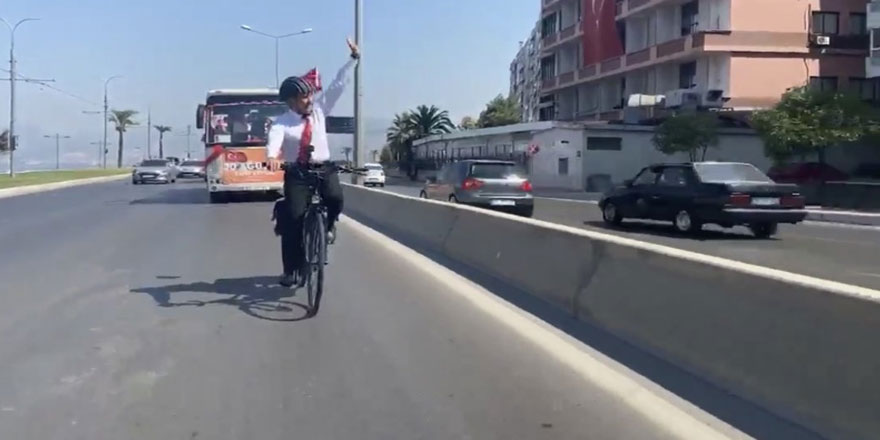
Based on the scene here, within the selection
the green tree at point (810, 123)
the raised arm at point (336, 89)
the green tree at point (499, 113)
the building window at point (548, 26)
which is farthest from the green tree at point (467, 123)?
the raised arm at point (336, 89)

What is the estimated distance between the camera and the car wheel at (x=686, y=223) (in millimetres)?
20500

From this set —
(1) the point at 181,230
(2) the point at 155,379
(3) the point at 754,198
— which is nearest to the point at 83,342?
(2) the point at 155,379

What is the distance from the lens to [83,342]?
26.0 feet

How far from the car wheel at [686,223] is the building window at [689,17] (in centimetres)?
3421

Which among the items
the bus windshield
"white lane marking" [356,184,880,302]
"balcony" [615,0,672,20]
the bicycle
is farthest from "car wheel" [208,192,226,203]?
"balcony" [615,0,672,20]

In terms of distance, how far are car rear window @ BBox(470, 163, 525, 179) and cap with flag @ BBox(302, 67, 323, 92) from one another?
1477 centimetres

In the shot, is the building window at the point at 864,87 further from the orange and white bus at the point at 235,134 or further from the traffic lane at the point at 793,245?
the orange and white bus at the point at 235,134

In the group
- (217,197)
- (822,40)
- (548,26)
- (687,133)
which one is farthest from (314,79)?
(548,26)

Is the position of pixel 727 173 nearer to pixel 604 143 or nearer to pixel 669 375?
pixel 669 375

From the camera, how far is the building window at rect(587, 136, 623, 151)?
52344 mm

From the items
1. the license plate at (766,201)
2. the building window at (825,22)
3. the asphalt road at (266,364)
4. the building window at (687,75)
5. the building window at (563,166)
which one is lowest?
the asphalt road at (266,364)

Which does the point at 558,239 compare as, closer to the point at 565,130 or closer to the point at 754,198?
the point at 754,198

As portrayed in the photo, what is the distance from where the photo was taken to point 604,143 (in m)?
52.6

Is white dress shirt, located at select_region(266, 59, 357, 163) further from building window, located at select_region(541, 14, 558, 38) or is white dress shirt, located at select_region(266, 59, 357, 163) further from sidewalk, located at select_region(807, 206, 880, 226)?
building window, located at select_region(541, 14, 558, 38)
